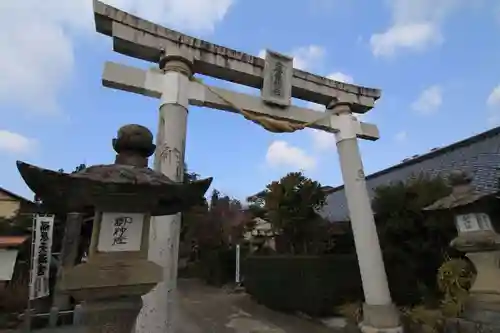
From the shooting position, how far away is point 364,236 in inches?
245

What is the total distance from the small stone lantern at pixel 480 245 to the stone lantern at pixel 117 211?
14.3ft

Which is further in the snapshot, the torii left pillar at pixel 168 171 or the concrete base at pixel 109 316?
the torii left pillar at pixel 168 171

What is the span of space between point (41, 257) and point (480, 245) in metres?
9.15

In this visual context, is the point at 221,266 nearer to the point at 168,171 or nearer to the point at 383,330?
the point at 383,330

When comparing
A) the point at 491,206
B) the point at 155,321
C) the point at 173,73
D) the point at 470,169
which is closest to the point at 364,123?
the point at 491,206

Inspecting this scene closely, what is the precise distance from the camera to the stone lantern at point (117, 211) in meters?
2.22

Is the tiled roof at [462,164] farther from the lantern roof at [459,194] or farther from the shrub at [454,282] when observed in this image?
the shrub at [454,282]

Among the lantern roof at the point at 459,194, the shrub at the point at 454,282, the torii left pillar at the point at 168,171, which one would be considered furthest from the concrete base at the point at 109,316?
the shrub at the point at 454,282

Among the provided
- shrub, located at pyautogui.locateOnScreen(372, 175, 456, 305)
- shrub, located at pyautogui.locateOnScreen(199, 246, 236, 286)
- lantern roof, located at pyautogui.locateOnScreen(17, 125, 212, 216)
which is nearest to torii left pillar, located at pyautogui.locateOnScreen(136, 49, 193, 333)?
lantern roof, located at pyautogui.locateOnScreen(17, 125, 212, 216)

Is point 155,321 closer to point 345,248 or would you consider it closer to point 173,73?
point 173,73

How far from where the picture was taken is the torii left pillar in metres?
4.05

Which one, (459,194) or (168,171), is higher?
(168,171)

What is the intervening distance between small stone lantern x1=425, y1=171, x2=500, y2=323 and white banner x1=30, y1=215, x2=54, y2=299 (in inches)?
340

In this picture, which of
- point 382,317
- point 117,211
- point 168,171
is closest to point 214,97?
point 168,171
